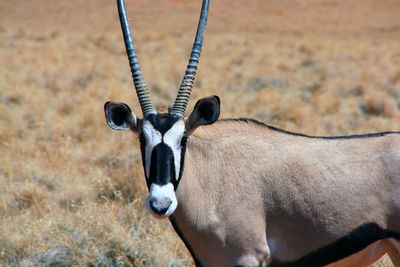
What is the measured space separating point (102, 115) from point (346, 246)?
26.1ft

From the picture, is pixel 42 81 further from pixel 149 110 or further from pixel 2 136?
pixel 149 110

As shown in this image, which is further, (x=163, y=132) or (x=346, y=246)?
(x=346, y=246)

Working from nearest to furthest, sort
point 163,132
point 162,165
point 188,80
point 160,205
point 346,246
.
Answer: point 160,205, point 162,165, point 163,132, point 346,246, point 188,80

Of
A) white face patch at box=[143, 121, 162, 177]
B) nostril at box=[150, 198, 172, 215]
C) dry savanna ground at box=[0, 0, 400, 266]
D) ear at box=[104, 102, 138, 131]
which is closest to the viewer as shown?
nostril at box=[150, 198, 172, 215]

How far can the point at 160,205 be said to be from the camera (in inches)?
126

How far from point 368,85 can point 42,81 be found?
9563mm

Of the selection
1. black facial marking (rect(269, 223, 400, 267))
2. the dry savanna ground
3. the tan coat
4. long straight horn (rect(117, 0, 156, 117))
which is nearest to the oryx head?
long straight horn (rect(117, 0, 156, 117))

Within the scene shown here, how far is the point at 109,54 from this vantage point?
68.0 ft

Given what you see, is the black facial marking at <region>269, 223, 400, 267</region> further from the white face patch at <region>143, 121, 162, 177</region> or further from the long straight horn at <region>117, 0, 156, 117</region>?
the long straight horn at <region>117, 0, 156, 117</region>

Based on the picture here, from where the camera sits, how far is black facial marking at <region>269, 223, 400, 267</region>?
3502 millimetres

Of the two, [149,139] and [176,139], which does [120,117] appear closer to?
[149,139]

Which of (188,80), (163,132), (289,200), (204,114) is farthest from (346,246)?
(188,80)

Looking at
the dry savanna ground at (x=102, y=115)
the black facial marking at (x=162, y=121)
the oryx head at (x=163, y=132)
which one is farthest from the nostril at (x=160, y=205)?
the dry savanna ground at (x=102, y=115)

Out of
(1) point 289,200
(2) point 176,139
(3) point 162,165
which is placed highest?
(2) point 176,139
